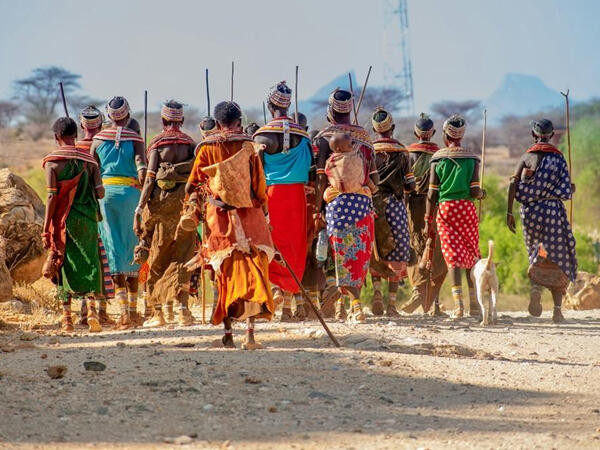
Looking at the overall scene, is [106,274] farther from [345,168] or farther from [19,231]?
[19,231]

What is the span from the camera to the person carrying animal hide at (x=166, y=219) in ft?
34.7

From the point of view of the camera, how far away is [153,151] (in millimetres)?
10586

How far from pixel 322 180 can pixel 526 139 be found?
Result: 57.8 metres

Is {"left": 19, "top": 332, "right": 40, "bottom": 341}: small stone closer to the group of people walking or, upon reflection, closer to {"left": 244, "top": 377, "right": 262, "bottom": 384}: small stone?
the group of people walking

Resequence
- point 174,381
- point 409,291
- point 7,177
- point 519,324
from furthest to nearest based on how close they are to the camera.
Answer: point 409,291 < point 7,177 < point 519,324 < point 174,381

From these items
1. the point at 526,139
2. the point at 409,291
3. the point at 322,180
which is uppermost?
the point at 526,139

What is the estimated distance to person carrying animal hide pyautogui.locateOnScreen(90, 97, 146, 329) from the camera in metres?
10.6

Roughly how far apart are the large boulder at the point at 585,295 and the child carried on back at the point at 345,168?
17.8 ft

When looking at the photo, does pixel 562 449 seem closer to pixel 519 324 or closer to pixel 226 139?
pixel 226 139

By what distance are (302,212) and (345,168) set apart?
82 centimetres

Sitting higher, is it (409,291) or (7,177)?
(7,177)

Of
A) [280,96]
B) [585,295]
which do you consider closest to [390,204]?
[280,96]

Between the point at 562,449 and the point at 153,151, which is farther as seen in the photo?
the point at 153,151

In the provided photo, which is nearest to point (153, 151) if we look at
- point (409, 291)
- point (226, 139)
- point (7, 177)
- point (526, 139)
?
point (226, 139)
